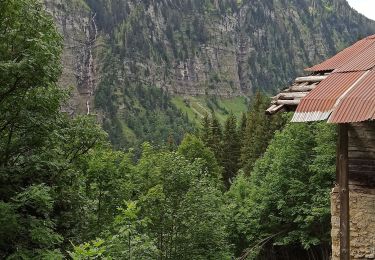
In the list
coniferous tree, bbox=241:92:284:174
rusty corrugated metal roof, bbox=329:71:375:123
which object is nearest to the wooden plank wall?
rusty corrugated metal roof, bbox=329:71:375:123

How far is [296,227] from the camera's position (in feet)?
91.4

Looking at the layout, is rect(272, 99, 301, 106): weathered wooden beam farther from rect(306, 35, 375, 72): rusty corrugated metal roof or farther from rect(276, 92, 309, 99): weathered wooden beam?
rect(306, 35, 375, 72): rusty corrugated metal roof

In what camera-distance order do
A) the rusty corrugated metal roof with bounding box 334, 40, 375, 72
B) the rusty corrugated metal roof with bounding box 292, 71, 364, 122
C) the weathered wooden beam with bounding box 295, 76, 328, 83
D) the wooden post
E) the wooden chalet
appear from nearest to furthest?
the wooden chalet < the rusty corrugated metal roof with bounding box 292, 71, 364, 122 < the wooden post < the rusty corrugated metal roof with bounding box 334, 40, 375, 72 < the weathered wooden beam with bounding box 295, 76, 328, 83

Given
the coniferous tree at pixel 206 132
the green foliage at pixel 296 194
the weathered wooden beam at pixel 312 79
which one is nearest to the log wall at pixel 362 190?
the weathered wooden beam at pixel 312 79

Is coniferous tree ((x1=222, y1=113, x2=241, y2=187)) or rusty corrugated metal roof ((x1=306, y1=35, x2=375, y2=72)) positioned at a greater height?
rusty corrugated metal roof ((x1=306, y1=35, x2=375, y2=72))

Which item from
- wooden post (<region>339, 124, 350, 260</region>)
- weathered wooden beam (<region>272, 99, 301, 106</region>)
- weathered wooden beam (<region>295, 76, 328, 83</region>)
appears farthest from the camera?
weathered wooden beam (<region>295, 76, 328, 83</region>)

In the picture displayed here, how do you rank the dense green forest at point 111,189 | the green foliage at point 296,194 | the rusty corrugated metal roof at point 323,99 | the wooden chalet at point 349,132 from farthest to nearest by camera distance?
the green foliage at point 296,194
the dense green forest at point 111,189
the rusty corrugated metal roof at point 323,99
the wooden chalet at point 349,132

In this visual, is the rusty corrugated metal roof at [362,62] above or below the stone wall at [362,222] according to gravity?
above

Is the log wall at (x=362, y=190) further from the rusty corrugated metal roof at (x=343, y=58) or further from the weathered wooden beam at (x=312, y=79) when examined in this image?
the rusty corrugated metal roof at (x=343, y=58)

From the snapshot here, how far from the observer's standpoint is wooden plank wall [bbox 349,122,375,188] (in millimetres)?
9742

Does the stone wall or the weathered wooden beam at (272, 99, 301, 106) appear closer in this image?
the stone wall

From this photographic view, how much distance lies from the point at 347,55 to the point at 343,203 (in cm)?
414

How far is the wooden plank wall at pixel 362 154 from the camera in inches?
384

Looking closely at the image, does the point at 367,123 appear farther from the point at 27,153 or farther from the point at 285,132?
the point at 285,132
